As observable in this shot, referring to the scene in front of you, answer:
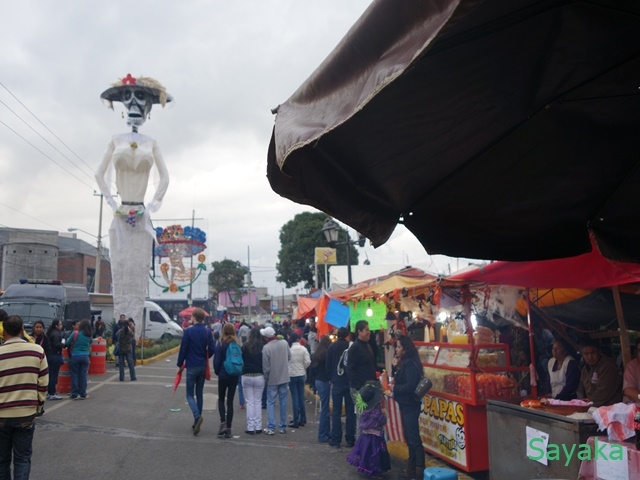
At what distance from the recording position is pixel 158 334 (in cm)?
3275

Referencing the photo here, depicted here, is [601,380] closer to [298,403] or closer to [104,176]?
[298,403]

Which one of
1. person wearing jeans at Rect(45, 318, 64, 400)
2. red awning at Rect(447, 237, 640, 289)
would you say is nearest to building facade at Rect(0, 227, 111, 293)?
person wearing jeans at Rect(45, 318, 64, 400)

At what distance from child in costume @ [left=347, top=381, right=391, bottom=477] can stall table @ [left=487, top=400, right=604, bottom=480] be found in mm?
1477

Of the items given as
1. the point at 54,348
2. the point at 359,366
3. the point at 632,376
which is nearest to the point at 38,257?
the point at 54,348

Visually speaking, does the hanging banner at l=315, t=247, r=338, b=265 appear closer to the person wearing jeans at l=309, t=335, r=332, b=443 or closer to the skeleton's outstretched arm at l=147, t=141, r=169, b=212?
the skeleton's outstretched arm at l=147, t=141, r=169, b=212

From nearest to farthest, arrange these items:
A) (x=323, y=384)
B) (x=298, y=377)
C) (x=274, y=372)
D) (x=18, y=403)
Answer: (x=18, y=403) < (x=274, y=372) < (x=323, y=384) < (x=298, y=377)

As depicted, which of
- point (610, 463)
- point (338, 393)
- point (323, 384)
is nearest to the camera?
point (610, 463)

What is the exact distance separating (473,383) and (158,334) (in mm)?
28222

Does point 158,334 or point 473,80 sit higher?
point 473,80

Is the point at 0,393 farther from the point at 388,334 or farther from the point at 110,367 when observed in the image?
the point at 110,367

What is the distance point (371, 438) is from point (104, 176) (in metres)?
18.2

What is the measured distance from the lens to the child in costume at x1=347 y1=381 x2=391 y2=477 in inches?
284

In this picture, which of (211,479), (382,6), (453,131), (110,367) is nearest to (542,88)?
(453,131)

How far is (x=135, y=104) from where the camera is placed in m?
23.0
